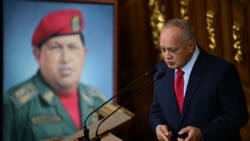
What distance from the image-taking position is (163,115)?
2139mm

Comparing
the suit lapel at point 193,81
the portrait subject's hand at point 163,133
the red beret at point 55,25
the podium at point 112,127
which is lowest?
the podium at point 112,127

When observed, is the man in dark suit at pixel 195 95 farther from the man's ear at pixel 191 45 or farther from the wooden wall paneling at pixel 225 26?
the wooden wall paneling at pixel 225 26

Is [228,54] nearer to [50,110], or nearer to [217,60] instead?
[217,60]

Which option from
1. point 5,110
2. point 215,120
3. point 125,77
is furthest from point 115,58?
point 215,120

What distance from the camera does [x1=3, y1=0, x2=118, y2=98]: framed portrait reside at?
11.9ft

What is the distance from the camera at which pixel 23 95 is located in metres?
3.64

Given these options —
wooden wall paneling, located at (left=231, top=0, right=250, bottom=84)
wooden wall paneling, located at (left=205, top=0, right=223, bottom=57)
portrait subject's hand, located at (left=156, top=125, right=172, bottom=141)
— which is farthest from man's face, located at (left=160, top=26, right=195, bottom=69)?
wooden wall paneling, located at (left=205, top=0, right=223, bottom=57)

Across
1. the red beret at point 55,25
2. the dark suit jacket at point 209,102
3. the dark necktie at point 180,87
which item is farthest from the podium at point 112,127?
the red beret at point 55,25

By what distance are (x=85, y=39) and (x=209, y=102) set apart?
1883mm

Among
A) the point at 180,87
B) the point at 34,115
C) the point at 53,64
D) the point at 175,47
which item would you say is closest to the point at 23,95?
the point at 34,115

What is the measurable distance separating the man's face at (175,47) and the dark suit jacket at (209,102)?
8 centimetres

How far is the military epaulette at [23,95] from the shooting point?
363 centimetres

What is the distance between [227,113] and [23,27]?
2.20 m

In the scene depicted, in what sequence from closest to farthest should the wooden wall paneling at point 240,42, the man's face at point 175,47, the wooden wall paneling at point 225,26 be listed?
1. the man's face at point 175,47
2. the wooden wall paneling at point 240,42
3. the wooden wall paneling at point 225,26
